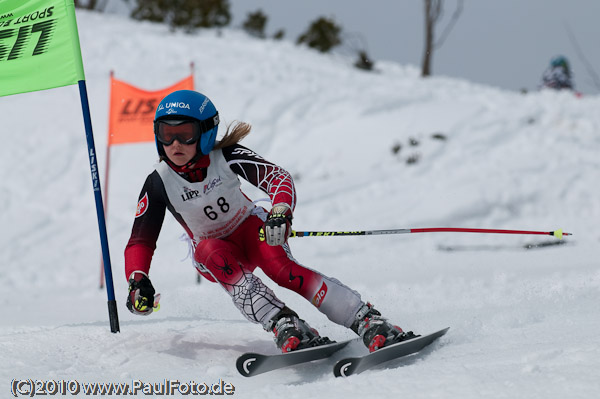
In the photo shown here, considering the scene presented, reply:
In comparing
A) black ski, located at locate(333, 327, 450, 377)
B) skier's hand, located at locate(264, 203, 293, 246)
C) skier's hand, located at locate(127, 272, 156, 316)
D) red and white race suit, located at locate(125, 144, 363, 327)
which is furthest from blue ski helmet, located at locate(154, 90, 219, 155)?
black ski, located at locate(333, 327, 450, 377)

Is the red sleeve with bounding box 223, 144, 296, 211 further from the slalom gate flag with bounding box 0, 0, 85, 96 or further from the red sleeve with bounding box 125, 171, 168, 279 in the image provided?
the slalom gate flag with bounding box 0, 0, 85, 96

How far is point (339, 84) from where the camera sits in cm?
1484

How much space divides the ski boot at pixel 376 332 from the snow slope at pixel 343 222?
133 millimetres

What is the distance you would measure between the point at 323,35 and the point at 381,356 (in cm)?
1965

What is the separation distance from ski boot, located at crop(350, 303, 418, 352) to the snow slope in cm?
13

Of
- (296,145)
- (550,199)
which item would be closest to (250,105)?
(296,145)

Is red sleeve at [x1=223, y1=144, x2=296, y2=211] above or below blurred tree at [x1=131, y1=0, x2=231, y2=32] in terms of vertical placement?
below

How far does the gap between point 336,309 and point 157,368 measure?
1.04 meters

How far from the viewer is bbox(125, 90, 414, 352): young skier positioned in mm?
3510

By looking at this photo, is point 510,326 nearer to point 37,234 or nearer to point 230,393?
point 230,393

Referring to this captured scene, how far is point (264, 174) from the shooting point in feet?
12.0

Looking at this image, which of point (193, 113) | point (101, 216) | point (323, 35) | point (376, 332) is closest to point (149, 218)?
point (193, 113)

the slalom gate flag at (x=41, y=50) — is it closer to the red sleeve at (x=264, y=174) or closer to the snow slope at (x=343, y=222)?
the red sleeve at (x=264, y=174)

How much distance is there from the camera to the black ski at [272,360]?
3152 millimetres
